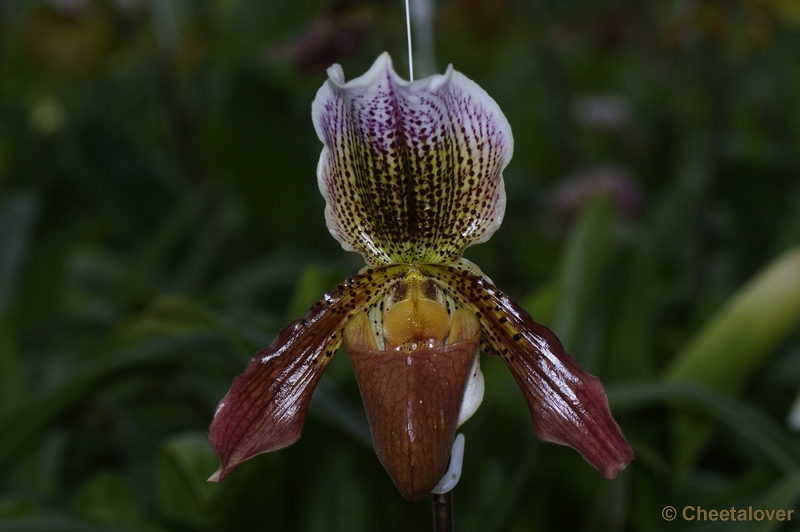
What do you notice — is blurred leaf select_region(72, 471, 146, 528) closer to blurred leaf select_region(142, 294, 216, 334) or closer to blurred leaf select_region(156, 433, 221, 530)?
blurred leaf select_region(156, 433, 221, 530)

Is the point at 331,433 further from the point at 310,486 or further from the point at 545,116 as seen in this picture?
the point at 545,116

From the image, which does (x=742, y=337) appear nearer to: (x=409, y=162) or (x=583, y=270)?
(x=583, y=270)

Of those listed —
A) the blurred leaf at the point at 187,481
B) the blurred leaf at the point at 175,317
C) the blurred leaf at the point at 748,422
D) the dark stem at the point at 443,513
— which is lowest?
the blurred leaf at the point at 187,481

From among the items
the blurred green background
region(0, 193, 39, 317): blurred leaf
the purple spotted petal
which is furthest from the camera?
region(0, 193, 39, 317): blurred leaf

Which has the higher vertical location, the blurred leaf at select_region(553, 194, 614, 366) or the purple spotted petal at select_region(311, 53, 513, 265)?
the purple spotted petal at select_region(311, 53, 513, 265)

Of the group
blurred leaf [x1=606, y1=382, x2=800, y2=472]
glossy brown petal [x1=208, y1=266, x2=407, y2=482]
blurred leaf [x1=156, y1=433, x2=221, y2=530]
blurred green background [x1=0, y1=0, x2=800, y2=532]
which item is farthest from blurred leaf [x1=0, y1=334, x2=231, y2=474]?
blurred leaf [x1=606, y1=382, x2=800, y2=472]

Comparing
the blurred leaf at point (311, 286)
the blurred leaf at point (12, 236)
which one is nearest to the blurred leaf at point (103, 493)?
the blurred leaf at point (311, 286)

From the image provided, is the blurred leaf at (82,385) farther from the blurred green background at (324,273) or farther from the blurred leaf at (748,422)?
the blurred leaf at (748,422)

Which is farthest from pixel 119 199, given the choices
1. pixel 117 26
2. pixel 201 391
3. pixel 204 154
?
pixel 117 26
